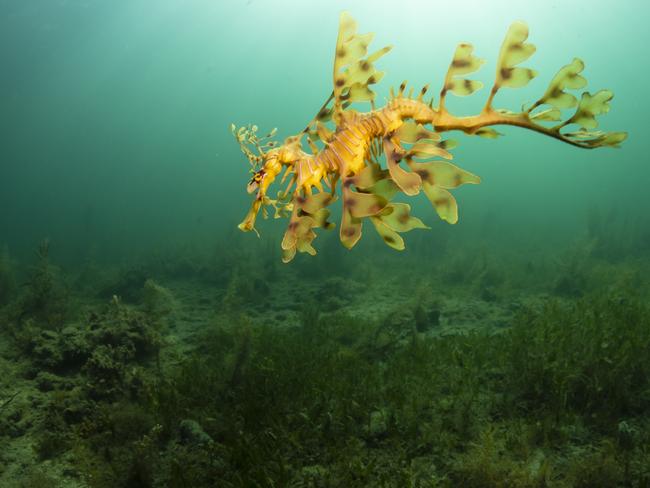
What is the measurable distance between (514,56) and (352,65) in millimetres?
645

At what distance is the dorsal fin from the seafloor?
9.49ft

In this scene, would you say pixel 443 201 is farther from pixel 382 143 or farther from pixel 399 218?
pixel 382 143

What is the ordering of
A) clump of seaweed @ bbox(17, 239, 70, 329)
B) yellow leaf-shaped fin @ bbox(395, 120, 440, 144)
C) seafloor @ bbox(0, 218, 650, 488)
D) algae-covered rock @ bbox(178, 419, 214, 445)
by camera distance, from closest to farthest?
yellow leaf-shaped fin @ bbox(395, 120, 440, 144) < seafloor @ bbox(0, 218, 650, 488) < algae-covered rock @ bbox(178, 419, 214, 445) < clump of seaweed @ bbox(17, 239, 70, 329)

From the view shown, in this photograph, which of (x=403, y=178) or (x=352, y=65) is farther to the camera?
(x=352, y=65)

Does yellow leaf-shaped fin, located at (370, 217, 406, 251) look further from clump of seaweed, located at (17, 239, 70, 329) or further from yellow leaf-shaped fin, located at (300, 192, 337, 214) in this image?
clump of seaweed, located at (17, 239, 70, 329)

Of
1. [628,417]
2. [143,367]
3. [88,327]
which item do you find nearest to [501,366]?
[628,417]

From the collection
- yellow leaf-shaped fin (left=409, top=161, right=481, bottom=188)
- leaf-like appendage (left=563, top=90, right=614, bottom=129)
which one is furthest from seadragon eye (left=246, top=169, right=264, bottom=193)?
leaf-like appendage (left=563, top=90, right=614, bottom=129)

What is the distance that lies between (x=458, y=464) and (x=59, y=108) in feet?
329

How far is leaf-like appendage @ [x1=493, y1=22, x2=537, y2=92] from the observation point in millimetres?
1469

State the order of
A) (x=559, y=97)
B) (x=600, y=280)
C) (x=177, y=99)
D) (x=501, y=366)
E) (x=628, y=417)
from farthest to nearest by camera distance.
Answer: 1. (x=177, y=99)
2. (x=600, y=280)
3. (x=501, y=366)
4. (x=628, y=417)
5. (x=559, y=97)

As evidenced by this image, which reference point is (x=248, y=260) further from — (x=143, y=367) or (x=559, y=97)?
(x=559, y=97)

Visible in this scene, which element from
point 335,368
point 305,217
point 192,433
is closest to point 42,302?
point 192,433

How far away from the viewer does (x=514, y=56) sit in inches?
58.4

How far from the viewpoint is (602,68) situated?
7119 cm
